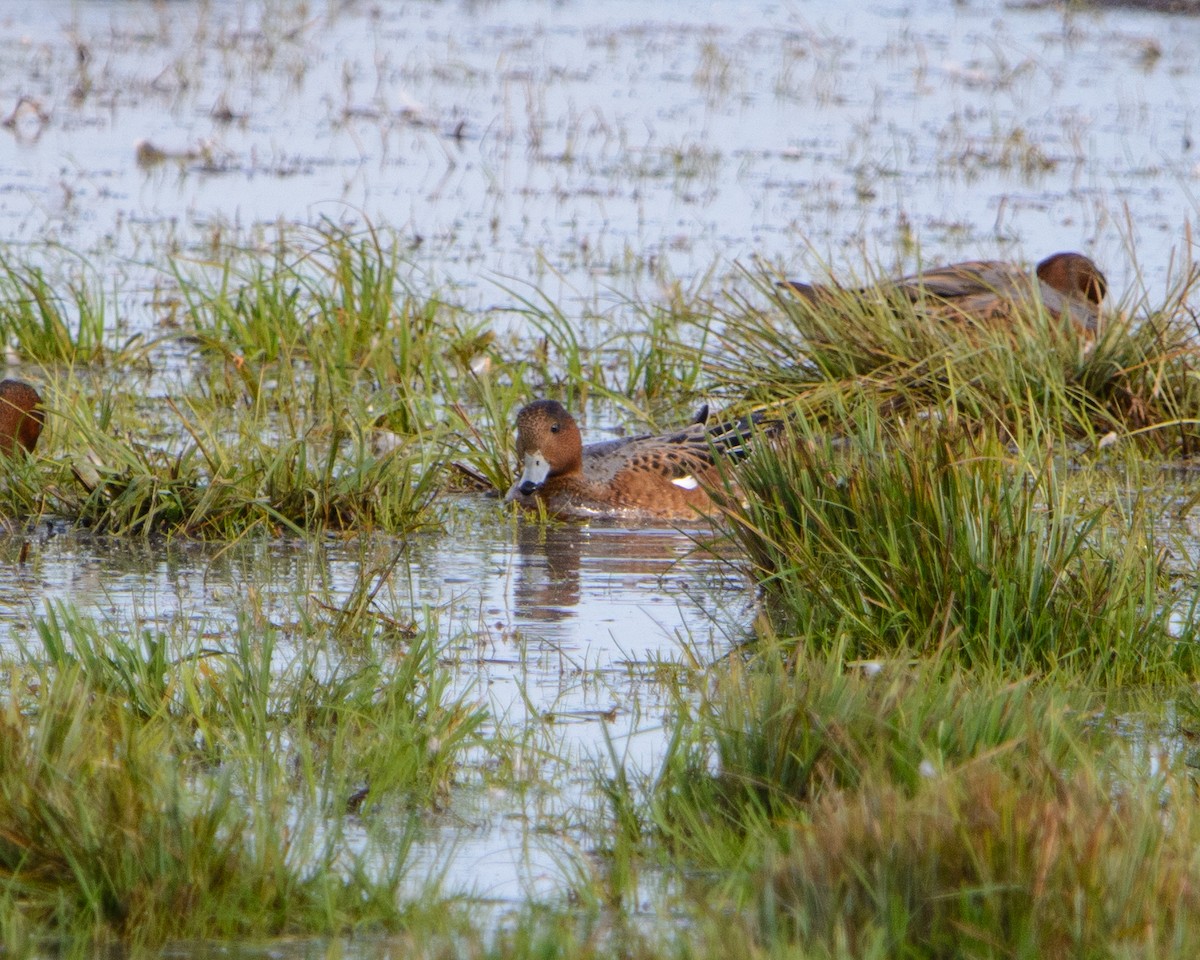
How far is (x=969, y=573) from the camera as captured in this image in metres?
4.81

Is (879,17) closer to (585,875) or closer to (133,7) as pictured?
(133,7)

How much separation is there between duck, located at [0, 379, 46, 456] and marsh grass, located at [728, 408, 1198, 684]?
109 inches

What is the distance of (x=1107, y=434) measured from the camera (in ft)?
26.4

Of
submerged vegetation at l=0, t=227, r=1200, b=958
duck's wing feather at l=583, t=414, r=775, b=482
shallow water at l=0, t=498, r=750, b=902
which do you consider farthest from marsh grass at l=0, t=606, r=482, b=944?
duck's wing feather at l=583, t=414, r=775, b=482

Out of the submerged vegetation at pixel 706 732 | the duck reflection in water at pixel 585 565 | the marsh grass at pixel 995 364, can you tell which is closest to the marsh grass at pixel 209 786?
the submerged vegetation at pixel 706 732

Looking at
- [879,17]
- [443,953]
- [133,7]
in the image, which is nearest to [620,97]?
[133,7]

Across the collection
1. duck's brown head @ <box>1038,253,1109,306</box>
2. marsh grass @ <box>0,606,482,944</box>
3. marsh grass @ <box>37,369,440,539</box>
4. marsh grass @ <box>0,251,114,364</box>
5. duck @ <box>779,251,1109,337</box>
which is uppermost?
duck's brown head @ <box>1038,253,1109,306</box>

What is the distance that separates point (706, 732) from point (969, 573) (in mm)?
1047

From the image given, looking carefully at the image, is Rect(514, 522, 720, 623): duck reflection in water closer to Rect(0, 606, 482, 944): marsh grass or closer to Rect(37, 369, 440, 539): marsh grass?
Rect(37, 369, 440, 539): marsh grass

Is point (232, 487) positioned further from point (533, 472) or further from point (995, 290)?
point (995, 290)

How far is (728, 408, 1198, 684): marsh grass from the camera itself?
15.6ft

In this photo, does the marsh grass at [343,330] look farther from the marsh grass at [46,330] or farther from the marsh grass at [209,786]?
the marsh grass at [209,786]

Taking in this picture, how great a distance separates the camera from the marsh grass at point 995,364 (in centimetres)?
797

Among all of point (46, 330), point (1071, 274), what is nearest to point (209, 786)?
point (46, 330)
